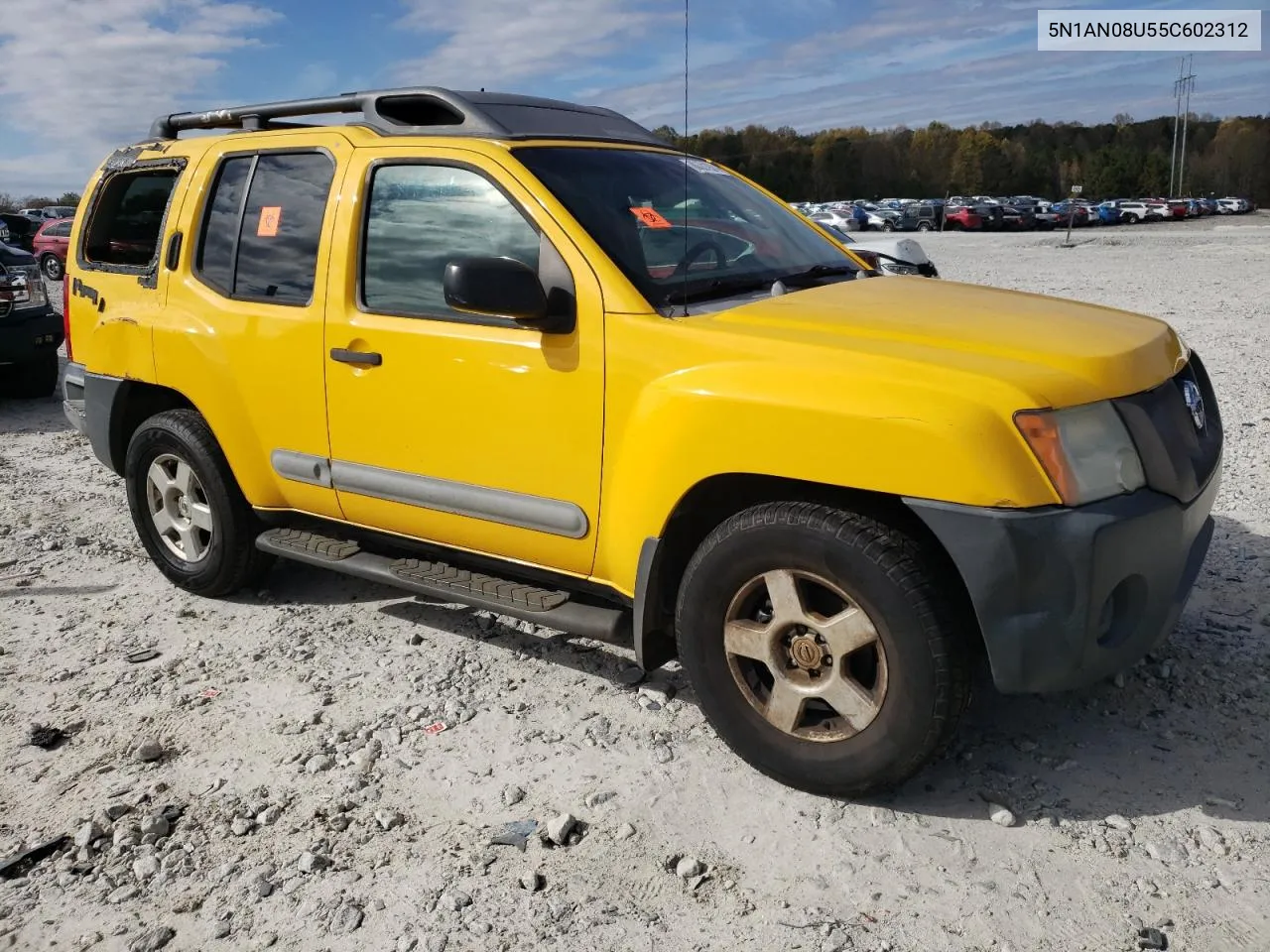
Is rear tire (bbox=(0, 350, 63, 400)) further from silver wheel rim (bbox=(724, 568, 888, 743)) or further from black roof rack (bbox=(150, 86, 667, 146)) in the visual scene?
silver wheel rim (bbox=(724, 568, 888, 743))

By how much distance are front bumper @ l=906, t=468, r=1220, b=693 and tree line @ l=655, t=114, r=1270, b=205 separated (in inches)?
2482

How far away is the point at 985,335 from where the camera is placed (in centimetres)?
299

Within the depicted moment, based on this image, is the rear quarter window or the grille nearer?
the grille

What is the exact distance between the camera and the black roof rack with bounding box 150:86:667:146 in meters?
3.75

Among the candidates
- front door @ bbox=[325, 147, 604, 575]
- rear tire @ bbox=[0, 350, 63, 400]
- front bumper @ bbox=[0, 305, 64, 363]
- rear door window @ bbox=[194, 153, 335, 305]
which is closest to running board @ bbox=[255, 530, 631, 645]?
front door @ bbox=[325, 147, 604, 575]

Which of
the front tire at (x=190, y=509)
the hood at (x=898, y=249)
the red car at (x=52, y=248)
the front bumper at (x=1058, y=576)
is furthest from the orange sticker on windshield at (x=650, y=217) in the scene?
the red car at (x=52, y=248)

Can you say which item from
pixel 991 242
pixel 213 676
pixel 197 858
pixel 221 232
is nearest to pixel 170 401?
pixel 221 232

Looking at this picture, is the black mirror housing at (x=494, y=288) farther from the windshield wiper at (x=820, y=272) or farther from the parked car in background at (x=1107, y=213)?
the parked car in background at (x=1107, y=213)

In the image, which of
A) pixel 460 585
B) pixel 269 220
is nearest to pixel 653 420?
pixel 460 585

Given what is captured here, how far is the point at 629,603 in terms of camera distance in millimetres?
3467

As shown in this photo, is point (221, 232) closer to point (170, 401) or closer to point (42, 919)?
point (170, 401)

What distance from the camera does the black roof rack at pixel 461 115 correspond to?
12.3ft

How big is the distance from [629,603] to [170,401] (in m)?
2.66

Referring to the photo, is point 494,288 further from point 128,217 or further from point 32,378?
point 32,378
